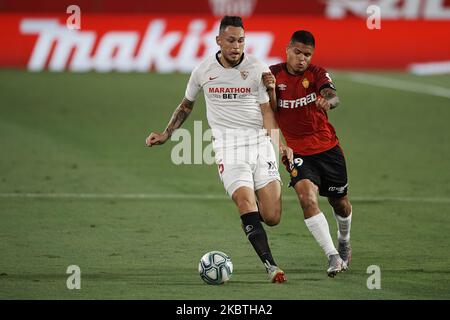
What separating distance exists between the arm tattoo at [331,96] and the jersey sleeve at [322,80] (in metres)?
0.06

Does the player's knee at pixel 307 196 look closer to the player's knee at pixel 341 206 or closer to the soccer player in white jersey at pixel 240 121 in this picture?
the soccer player in white jersey at pixel 240 121

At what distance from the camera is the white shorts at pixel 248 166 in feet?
30.8

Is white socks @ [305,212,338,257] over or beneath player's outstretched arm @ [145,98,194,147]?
beneath

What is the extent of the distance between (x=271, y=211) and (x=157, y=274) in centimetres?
117

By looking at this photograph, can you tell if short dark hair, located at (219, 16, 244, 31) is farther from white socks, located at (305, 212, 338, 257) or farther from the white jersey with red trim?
white socks, located at (305, 212, 338, 257)

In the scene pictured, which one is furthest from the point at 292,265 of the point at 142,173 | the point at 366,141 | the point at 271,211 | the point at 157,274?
the point at 366,141

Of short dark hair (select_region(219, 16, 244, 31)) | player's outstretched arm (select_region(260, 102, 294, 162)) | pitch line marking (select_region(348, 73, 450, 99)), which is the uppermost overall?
pitch line marking (select_region(348, 73, 450, 99))

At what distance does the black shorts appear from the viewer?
9.59 m

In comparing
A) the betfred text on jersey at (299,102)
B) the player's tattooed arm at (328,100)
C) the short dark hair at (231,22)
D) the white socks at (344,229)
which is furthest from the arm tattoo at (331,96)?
the white socks at (344,229)

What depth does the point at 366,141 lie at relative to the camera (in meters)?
18.2

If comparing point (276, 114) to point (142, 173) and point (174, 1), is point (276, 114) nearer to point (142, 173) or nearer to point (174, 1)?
point (142, 173)

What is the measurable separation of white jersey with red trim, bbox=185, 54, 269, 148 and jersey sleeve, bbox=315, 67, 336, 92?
474 millimetres

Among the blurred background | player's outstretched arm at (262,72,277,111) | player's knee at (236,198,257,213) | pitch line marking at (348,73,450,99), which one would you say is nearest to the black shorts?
player's knee at (236,198,257,213)

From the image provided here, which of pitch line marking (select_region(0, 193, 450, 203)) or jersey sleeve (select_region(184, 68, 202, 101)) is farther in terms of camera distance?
pitch line marking (select_region(0, 193, 450, 203))
